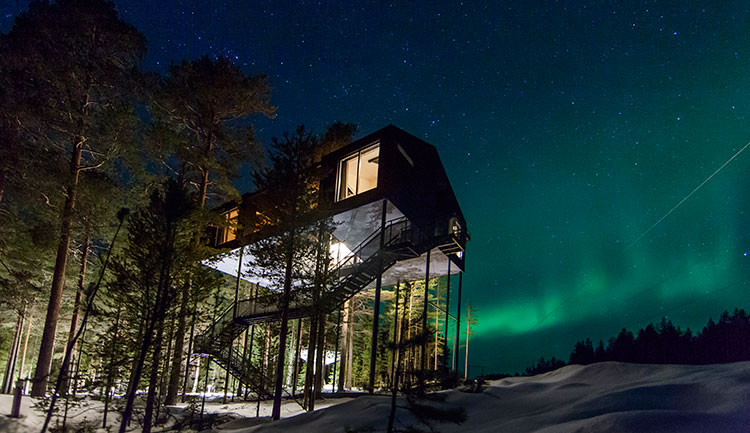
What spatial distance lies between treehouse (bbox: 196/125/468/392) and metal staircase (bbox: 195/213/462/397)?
0.04 metres

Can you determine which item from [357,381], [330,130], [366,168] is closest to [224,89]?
[330,130]

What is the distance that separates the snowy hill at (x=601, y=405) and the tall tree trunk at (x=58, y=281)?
8189 millimetres

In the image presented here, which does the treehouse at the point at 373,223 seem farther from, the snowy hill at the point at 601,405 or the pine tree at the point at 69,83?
the pine tree at the point at 69,83

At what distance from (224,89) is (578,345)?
8510 centimetres

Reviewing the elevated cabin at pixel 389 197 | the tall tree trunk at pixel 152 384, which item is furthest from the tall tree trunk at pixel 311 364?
the tall tree trunk at pixel 152 384

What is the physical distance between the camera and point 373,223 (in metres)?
20.2

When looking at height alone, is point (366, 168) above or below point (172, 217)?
above

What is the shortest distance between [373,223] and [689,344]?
53.4 meters

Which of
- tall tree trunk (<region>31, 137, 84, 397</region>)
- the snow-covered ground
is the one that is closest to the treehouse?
the snow-covered ground

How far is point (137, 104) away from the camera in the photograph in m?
19.7

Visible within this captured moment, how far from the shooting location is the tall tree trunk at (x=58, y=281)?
15438mm

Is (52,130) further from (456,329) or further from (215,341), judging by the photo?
(456,329)

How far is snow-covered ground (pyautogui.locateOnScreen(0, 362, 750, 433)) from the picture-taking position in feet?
18.2

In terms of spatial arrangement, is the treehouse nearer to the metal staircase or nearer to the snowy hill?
the metal staircase
